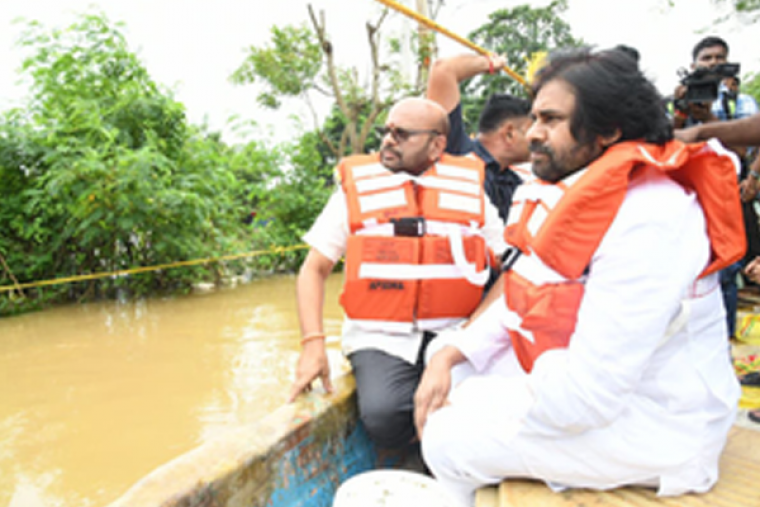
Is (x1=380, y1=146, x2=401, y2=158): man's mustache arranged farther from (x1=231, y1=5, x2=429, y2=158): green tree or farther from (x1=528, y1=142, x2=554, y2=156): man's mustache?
(x1=231, y1=5, x2=429, y2=158): green tree

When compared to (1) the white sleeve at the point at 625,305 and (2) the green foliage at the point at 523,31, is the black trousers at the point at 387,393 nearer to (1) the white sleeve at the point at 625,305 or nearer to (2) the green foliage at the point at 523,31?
(1) the white sleeve at the point at 625,305

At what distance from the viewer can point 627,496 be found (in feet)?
3.75

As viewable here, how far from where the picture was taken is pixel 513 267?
135 centimetres

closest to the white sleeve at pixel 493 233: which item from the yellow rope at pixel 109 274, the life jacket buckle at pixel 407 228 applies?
the life jacket buckle at pixel 407 228

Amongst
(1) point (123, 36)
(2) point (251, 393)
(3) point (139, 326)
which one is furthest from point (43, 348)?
(1) point (123, 36)

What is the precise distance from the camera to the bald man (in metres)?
1.92

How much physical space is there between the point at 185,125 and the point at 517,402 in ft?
24.4

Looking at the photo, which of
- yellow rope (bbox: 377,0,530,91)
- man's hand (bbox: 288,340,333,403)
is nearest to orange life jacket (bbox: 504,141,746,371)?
man's hand (bbox: 288,340,333,403)

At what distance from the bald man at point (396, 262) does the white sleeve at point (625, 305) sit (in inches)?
35.0

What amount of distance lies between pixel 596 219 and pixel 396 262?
0.97m

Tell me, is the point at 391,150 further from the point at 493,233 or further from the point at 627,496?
the point at 627,496

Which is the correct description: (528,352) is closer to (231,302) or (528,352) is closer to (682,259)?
(682,259)

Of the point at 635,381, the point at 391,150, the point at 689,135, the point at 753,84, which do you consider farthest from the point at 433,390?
the point at 753,84

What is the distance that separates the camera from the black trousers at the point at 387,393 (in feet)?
6.04
